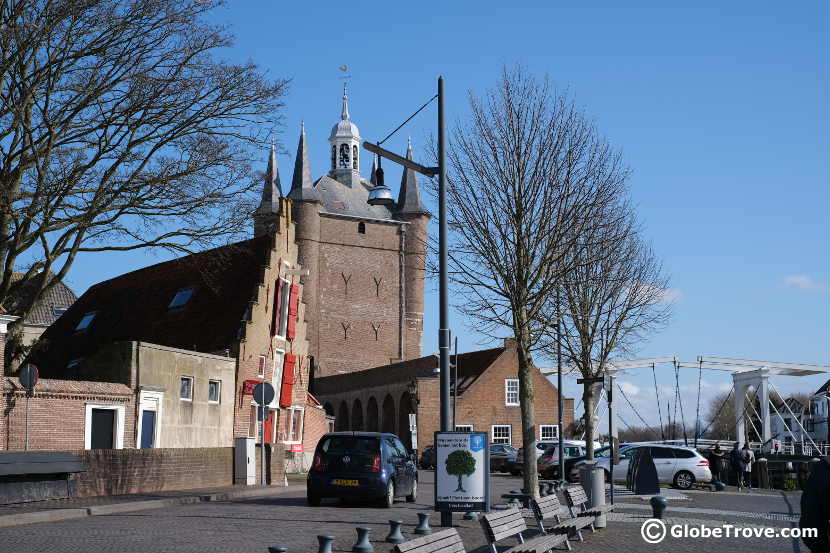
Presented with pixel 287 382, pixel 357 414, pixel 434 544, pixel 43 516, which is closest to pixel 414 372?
pixel 357 414

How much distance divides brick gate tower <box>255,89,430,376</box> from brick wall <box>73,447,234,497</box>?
165ft

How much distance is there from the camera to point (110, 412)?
27141 mm

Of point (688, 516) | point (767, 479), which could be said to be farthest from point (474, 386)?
point (688, 516)

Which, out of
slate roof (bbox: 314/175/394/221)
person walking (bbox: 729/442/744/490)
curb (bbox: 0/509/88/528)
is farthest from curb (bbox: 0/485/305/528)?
slate roof (bbox: 314/175/394/221)

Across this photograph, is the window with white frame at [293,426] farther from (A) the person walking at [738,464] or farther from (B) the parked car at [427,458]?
(A) the person walking at [738,464]

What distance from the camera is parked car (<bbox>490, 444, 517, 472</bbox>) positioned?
48281mm

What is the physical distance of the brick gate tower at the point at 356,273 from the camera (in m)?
77.7

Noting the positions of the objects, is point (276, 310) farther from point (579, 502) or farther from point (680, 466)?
point (579, 502)

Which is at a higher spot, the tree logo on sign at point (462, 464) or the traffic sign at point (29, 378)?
the traffic sign at point (29, 378)

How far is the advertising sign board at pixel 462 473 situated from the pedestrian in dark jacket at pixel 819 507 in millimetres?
8926

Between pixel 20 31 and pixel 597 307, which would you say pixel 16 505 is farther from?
pixel 597 307

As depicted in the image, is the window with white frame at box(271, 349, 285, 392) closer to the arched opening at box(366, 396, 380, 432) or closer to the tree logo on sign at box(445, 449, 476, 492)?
the tree logo on sign at box(445, 449, 476, 492)

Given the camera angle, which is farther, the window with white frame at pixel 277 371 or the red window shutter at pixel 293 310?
the red window shutter at pixel 293 310

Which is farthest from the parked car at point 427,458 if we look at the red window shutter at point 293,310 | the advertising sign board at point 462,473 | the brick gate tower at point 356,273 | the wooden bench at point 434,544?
the wooden bench at point 434,544
